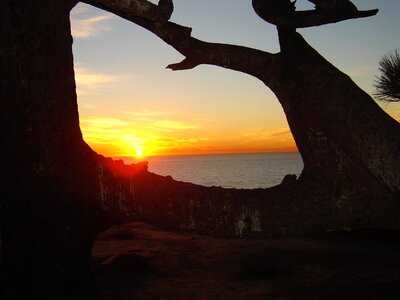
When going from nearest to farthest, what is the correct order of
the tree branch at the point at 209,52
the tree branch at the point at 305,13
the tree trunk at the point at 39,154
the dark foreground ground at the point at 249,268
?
1. the tree trunk at the point at 39,154
2. the tree branch at the point at 305,13
3. the tree branch at the point at 209,52
4. the dark foreground ground at the point at 249,268

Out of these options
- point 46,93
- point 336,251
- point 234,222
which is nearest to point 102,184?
point 46,93

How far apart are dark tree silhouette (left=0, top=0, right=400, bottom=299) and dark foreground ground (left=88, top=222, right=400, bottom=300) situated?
1144 mm

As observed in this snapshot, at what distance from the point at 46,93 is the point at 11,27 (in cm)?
72

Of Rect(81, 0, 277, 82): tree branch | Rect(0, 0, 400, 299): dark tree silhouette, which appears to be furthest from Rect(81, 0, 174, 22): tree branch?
Rect(81, 0, 277, 82): tree branch

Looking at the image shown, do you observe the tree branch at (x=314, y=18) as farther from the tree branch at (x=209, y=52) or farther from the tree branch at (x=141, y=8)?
the tree branch at (x=141, y=8)

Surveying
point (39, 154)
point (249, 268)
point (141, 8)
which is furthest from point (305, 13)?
point (249, 268)

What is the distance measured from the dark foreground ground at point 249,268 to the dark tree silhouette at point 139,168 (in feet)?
3.75

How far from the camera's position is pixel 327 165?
4.10 meters

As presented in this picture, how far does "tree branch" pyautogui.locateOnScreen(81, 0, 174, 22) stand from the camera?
3.93 meters

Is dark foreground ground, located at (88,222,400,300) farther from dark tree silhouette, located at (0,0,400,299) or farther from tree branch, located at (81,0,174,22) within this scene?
tree branch, located at (81,0,174,22)

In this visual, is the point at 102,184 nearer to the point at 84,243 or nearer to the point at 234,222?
the point at 84,243

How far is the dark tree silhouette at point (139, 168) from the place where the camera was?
3844mm

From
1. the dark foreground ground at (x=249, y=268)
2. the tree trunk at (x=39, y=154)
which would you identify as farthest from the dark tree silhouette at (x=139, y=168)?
the dark foreground ground at (x=249, y=268)

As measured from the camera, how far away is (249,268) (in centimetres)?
965
